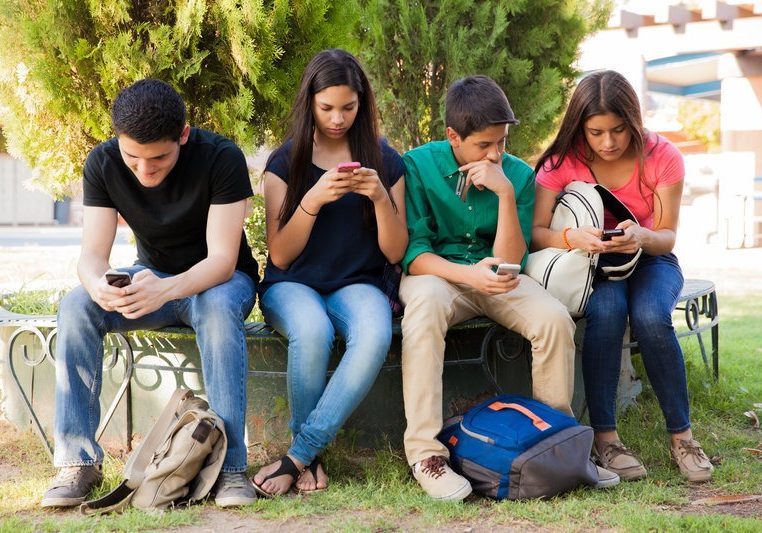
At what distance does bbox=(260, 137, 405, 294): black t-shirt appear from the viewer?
12.1 feet

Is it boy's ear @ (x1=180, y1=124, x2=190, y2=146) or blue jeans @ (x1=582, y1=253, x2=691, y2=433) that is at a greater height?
boy's ear @ (x1=180, y1=124, x2=190, y2=146)

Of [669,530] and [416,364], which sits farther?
[416,364]

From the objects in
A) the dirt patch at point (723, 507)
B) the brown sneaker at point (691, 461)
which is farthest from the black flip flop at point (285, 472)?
the brown sneaker at point (691, 461)

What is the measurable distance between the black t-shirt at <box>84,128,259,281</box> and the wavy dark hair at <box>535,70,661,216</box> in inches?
52.5

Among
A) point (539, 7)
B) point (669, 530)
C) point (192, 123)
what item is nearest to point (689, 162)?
point (539, 7)

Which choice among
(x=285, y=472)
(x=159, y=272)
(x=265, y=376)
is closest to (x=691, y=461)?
(x=285, y=472)

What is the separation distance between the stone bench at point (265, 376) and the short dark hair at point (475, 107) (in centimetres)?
78

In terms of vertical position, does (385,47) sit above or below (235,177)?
above

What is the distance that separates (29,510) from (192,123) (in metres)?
2.06

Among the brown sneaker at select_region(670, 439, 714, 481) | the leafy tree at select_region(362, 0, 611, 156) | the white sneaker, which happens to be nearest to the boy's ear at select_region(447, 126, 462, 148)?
the white sneaker

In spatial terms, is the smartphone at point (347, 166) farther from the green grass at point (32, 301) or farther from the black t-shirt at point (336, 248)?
the green grass at point (32, 301)

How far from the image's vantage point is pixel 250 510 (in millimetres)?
3186

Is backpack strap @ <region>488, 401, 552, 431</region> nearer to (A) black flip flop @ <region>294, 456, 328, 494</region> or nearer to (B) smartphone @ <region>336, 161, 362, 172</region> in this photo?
(A) black flip flop @ <region>294, 456, 328, 494</region>

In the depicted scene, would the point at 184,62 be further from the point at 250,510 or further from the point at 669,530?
the point at 669,530
